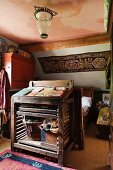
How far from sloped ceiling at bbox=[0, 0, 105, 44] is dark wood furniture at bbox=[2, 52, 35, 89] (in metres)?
0.60

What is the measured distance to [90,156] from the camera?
2607mm

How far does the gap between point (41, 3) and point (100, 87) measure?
3117mm

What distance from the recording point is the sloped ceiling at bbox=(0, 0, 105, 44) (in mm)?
2404

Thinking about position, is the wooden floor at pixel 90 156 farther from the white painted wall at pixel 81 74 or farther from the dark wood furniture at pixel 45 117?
the white painted wall at pixel 81 74

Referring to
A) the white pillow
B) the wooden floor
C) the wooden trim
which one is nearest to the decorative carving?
the wooden trim

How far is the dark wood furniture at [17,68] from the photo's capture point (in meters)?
3.79

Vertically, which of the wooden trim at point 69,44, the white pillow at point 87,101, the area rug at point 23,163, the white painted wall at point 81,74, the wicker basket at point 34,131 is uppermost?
the wooden trim at point 69,44

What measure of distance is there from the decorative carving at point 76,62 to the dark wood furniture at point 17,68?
→ 556 millimetres

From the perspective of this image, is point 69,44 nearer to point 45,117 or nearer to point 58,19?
point 58,19

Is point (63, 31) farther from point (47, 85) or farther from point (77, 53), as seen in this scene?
point (47, 85)

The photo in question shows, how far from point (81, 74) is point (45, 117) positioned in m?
2.75

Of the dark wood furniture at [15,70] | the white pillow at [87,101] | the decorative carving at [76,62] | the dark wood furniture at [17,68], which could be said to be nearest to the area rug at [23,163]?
the dark wood furniture at [15,70]

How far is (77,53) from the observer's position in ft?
14.5

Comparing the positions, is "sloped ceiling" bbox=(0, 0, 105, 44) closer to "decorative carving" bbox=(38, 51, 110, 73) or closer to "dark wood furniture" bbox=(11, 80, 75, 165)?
"decorative carving" bbox=(38, 51, 110, 73)
